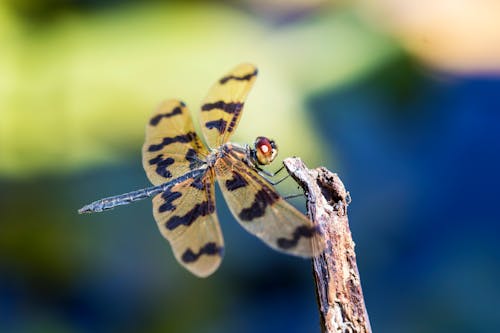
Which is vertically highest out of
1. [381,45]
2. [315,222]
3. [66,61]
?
[66,61]

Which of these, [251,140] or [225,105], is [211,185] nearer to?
[225,105]

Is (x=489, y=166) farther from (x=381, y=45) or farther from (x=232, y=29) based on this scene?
(x=232, y=29)

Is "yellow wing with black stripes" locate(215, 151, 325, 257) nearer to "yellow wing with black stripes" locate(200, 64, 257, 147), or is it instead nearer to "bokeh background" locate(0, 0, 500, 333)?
"yellow wing with black stripes" locate(200, 64, 257, 147)

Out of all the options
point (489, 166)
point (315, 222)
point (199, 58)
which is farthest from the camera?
point (199, 58)

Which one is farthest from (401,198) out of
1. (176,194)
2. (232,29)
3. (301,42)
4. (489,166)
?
(176,194)

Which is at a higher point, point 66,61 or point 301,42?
point 66,61

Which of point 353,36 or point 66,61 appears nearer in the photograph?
point 353,36
